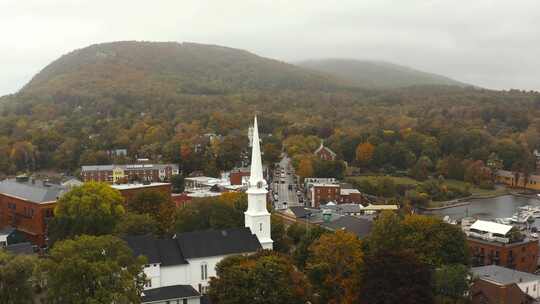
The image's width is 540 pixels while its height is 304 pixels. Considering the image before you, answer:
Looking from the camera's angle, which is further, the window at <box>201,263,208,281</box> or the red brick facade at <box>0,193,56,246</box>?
the red brick facade at <box>0,193,56,246</box>

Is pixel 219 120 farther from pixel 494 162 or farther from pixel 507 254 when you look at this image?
pixel 507 254

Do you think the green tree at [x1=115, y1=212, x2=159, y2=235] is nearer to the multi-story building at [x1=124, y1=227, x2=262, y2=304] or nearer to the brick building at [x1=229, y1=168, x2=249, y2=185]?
the multi-story building at [x1=124, y1=227, x2=262, y2=304]

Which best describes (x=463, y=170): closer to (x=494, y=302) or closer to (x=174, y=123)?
(x=174, y=123)

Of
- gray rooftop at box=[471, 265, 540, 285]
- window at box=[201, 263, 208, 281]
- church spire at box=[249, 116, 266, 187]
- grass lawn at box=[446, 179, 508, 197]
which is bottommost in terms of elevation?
grass lawn at box=[446, 179, 508, 197]

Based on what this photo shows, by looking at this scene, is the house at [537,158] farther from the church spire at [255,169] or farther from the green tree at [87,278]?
the green tree at [87,278]

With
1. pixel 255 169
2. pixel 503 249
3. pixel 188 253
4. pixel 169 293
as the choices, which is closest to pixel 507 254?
pixel 503 249

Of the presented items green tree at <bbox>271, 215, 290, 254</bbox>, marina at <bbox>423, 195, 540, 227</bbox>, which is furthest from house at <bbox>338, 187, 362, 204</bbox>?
green tree at <bbox>271, 215, 290, 254</bbox>

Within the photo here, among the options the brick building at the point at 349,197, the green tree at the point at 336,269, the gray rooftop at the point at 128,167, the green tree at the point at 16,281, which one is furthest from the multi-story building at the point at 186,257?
the gray rooftop at the point at 128,167
